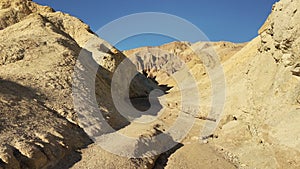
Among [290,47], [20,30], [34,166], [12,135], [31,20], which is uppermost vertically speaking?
[31,20]

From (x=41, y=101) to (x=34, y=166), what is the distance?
412cm

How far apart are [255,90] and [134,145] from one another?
16.9 ft

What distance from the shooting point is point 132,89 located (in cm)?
2455

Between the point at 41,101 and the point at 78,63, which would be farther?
the point at 78,63

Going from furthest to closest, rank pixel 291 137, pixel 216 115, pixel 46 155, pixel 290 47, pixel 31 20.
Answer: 1. pixel 31 20
2. pixel 216 115
3. pixel 290 47
4. pixel 291 137
5. pixel 46 155

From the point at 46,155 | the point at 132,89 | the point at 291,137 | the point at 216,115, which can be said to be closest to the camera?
the point at 46,155

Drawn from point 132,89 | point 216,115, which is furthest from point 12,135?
→ point 132,89

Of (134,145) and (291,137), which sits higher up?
(291,137)

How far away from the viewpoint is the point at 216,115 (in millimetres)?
15656

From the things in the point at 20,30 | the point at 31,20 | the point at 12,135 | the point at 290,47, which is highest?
the point at 31,20

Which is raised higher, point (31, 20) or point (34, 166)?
point (31, 20)

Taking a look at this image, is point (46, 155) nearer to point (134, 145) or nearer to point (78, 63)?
point (134, 145)

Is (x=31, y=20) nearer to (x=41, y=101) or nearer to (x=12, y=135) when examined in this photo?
(x=41, y=101)

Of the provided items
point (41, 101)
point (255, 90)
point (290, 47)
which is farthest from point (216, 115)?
point (41, 101)
